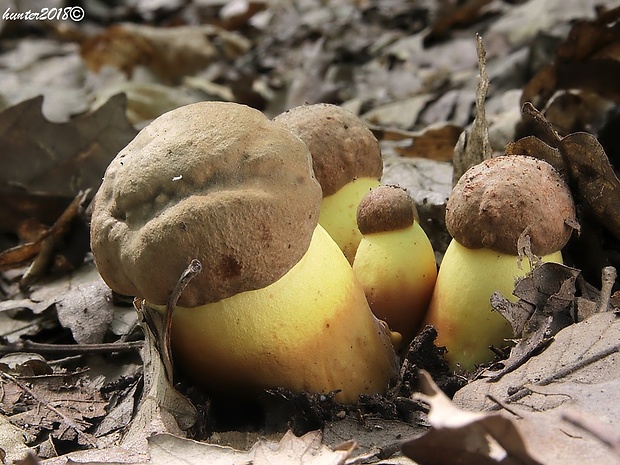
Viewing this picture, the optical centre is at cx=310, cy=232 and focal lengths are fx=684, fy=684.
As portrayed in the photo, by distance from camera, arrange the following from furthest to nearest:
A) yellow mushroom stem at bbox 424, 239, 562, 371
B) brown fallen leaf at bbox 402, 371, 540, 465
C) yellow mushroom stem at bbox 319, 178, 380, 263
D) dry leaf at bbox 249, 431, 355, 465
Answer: yellow mushroom stem at bbox 319, 178, 380, 263 → yellow mushroom stem at bbox 424, 239, 562, 371 → dry leaf at bbox 249, 431, 355, 465 → brown fallen leaf at bbox 402, 371, 540, 465

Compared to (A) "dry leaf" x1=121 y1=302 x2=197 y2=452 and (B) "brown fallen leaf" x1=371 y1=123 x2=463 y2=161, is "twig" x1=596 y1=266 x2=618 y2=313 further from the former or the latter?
(B) "brown fallen leaf" x1=371 y1=123 x2=463 y2=161

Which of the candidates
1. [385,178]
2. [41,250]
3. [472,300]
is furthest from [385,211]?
[41,250]

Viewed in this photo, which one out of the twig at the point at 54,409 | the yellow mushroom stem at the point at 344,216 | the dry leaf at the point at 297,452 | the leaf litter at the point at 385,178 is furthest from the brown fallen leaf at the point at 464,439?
the yellow mushroom stem at the point at 344,216

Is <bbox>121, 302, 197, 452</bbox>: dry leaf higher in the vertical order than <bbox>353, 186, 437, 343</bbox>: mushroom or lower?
lower

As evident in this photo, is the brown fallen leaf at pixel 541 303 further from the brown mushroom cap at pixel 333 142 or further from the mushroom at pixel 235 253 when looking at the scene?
the brown mushroom cap at pixel 333 142

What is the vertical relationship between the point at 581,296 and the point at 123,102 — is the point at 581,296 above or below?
above

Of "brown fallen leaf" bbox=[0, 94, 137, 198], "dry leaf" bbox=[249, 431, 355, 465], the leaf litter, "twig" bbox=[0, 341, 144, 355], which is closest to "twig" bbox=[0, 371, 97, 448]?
the leaf litter

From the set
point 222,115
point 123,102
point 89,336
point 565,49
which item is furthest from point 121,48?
point 222,115

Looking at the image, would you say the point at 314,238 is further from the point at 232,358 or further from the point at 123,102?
the point at 123,102
